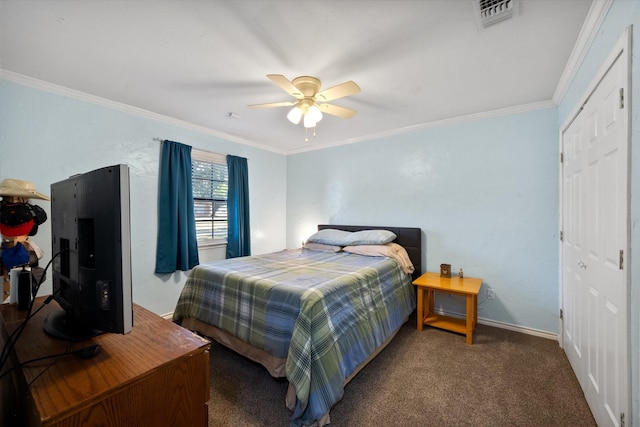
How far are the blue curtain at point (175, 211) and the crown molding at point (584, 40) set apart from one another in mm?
3769

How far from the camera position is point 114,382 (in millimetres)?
787

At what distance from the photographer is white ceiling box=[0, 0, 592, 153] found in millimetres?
1582

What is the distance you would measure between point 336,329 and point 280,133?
2.89 meters

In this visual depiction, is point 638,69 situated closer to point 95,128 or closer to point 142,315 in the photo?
point 142,315

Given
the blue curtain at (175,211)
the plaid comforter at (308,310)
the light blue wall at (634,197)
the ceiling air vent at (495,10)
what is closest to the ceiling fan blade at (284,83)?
the ceiling air vent at (495,10)

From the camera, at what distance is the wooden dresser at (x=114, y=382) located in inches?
28.8

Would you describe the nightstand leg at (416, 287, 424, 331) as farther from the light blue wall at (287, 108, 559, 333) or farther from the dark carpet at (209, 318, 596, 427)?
the light blue wall at (287, 108, 559, 333)

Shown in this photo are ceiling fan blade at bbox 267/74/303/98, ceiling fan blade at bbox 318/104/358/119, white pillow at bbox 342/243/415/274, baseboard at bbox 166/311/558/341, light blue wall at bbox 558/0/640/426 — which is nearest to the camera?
light blue wall at bbox 558/0/640/426

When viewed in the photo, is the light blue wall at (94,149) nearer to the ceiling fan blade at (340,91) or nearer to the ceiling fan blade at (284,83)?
the ceiling fan blade at (284,83)

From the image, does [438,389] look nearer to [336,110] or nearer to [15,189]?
[336,110]

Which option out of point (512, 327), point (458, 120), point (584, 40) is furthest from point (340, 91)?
point (512, 327)

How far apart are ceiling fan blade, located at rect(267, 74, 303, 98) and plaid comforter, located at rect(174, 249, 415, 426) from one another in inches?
59.2

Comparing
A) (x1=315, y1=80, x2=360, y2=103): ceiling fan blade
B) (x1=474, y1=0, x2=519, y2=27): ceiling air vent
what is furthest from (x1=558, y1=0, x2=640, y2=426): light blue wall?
(x1=315, y1=80, x2=360, y2=103): ceiling fan blade

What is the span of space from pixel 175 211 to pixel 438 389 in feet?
10.5
